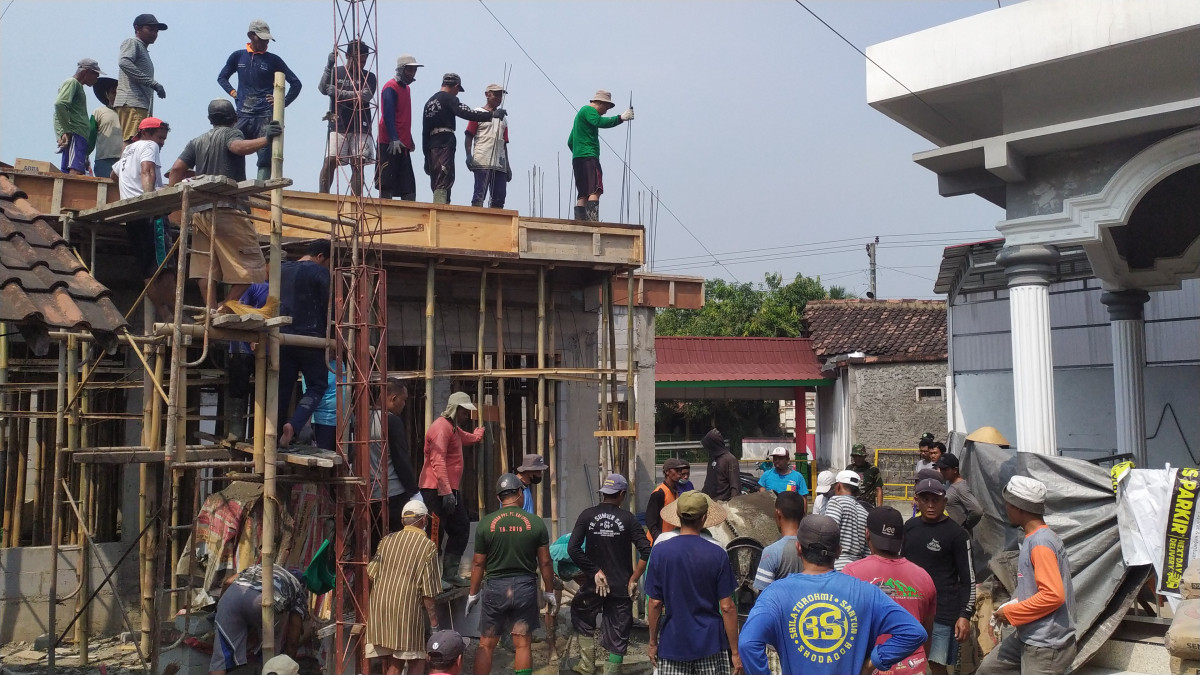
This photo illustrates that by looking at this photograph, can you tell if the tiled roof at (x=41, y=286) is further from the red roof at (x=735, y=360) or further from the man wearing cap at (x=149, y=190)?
the red roof at (x=735, y=360)

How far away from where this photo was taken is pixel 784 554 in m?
6.50

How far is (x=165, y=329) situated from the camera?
23.0 ft

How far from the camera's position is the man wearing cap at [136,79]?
10852mm

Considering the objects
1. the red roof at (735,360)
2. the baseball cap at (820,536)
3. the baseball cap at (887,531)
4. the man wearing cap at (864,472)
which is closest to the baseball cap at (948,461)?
the man wearing cap at (864,472)

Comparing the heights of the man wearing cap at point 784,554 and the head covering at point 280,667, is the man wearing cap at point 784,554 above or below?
above

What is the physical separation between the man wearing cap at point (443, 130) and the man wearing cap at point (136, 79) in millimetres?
2954

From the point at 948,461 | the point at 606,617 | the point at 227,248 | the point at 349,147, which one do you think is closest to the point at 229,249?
the point at 227,248

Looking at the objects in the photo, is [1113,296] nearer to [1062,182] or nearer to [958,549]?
[1062,182]

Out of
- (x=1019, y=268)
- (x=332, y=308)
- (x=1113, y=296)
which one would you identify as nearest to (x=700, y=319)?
(x=1113, y=296)

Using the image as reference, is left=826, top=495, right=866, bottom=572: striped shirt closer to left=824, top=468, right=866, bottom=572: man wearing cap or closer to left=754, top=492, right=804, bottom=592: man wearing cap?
left=824, top=468, right=866, bottom=572: man wearing cap

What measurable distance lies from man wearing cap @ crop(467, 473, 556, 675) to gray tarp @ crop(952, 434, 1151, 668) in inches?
150

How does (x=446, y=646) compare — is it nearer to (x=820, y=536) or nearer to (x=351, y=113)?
(x=820, y=536)

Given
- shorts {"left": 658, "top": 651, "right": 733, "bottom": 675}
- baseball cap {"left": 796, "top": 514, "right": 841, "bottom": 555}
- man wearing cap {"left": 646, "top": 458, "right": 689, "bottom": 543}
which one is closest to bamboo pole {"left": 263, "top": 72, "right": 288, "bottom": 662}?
shorts {"left": 658, "top": 651, "right": 733, "bottom": 675}

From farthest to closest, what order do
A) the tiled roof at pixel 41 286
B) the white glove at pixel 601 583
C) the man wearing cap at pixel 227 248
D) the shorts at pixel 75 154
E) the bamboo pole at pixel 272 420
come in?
the shorts at pixel 75 154, the white glove at pixel 601 583, the man wearing cap at pixel 227 248, the bamboo pole at pixel 272 420, the tiled roof at pixel 41 286
